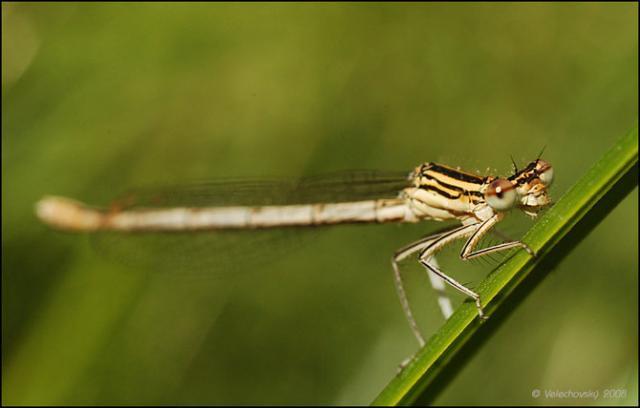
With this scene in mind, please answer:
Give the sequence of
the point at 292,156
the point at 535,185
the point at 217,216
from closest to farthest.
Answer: the point at 535,185, the point at 217,216, the point at 292,156

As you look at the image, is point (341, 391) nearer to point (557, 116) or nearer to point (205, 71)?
point (557, 116)

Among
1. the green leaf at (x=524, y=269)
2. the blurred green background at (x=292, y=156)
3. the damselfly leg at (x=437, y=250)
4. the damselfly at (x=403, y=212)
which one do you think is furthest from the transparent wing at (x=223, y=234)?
the green leaf at (x=524, y=269)

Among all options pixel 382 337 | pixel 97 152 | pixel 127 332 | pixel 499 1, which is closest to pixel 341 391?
pixel 382 337

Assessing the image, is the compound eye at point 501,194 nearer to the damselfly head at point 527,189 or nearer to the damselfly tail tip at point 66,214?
the damselfly head at point 527,189

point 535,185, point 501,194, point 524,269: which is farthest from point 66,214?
point 524,269

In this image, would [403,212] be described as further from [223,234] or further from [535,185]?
[223,234]
